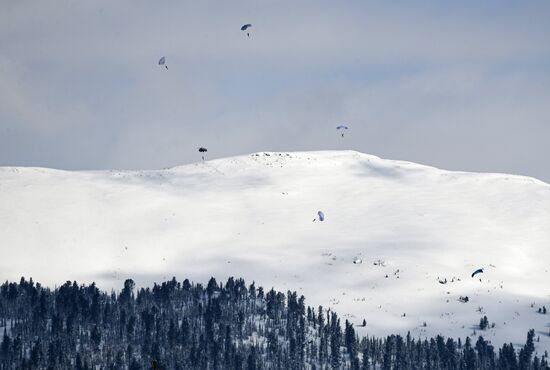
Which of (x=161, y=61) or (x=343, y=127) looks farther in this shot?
(x=343, y=127)

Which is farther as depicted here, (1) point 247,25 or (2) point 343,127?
(2) point 343,127

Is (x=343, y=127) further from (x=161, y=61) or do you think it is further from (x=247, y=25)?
(x=161, y=61)

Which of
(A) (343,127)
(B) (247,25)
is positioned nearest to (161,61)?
(B) (247,25)

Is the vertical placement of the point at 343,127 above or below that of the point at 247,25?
below
